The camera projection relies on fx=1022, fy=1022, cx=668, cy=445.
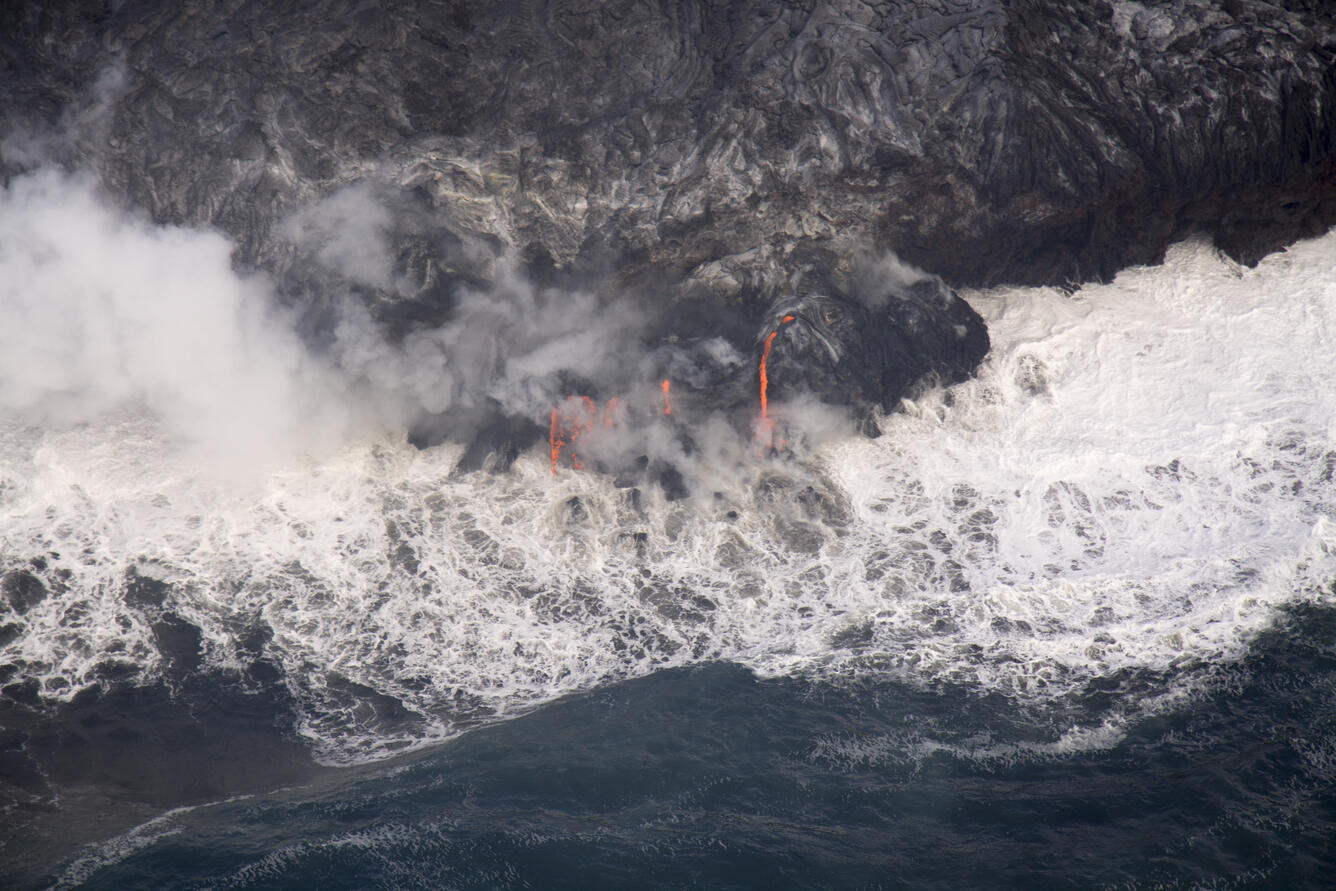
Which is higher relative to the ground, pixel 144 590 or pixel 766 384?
pixel 766 384

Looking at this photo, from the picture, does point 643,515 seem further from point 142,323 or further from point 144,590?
point 142,323

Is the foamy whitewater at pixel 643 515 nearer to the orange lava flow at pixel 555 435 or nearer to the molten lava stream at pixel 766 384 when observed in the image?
the orange lava flow at pixel 555 435

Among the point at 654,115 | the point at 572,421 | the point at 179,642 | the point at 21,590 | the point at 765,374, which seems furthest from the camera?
the point at 572,421

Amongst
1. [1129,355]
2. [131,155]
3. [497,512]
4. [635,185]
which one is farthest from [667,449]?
[131,155]

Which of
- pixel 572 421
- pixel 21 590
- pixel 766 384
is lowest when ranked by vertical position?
pixel 21 590

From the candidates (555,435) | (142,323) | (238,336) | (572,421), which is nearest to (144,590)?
(238,336)

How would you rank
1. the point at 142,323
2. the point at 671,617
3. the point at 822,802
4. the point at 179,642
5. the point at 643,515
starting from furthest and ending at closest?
the point at 142,323, the point at 643,515, the point at 671,617, the point at 179,642, the point at 822,802
